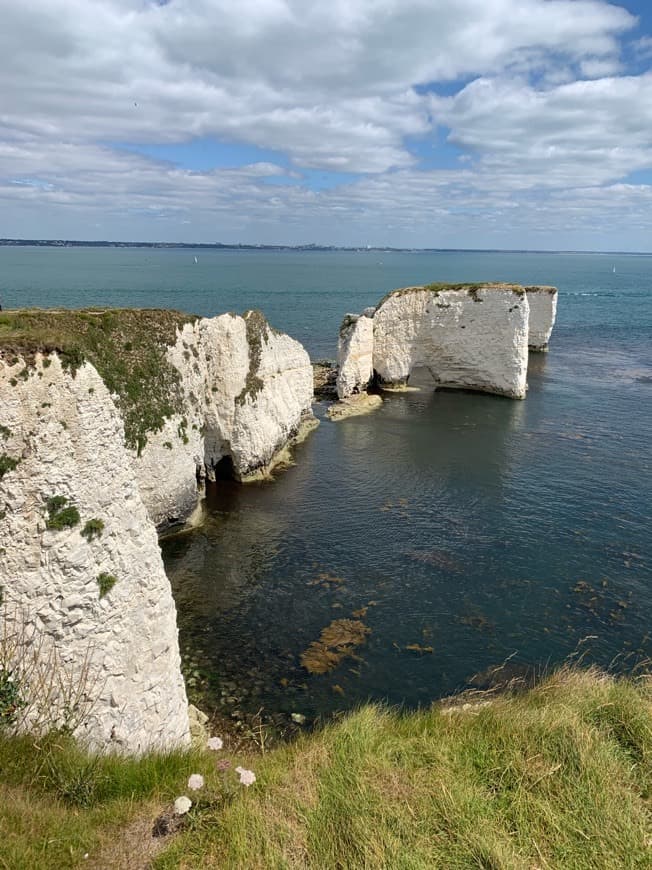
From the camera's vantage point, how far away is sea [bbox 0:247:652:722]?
14562mm

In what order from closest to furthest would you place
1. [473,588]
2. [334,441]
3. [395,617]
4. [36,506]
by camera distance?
1. [36,506]
2. [395,617]
3. [473,588]
4. [334,441]

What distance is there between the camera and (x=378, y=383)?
4578 cm

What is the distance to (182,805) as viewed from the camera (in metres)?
6.86

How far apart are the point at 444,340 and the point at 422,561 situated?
28378mm

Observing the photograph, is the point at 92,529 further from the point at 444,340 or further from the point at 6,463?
the point at 444,340

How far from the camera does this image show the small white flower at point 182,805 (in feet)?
22.5

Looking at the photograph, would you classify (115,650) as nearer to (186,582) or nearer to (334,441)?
(186,582)

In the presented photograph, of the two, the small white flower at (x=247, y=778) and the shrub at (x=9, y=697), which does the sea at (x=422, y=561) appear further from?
the small white flower at (x=247, y=778)

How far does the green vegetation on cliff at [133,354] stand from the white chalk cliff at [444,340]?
20.9m

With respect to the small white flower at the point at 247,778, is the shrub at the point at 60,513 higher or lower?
higher

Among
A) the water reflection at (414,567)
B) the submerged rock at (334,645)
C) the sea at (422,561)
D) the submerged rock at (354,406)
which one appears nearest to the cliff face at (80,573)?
the sea at (422,561)

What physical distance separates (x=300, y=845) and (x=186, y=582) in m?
12.6

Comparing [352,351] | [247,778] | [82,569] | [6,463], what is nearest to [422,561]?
[82,569]

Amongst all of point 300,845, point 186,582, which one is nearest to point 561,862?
point 300,845
